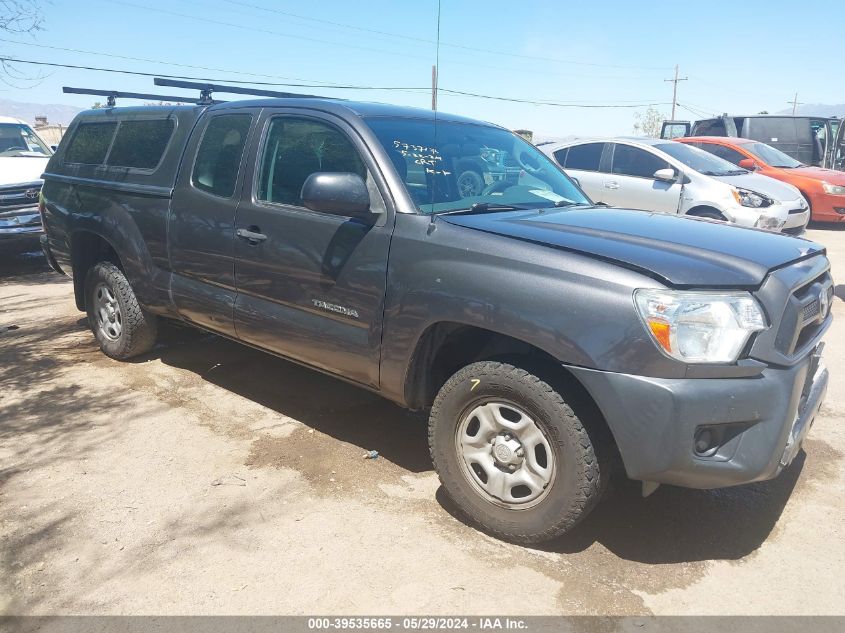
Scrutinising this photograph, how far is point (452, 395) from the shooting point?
3.02m

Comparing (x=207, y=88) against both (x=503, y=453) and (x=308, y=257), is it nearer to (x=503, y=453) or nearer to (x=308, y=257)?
(x=308, y=257)

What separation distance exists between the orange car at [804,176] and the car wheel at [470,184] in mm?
9776

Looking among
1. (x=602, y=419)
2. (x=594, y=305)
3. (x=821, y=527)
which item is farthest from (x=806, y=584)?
(x=594, y=305)

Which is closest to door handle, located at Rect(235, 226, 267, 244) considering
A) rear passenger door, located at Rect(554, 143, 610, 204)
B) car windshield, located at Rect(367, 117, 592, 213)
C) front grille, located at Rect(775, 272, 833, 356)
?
car windshield, located at Rect(367, 117, 592, 213)

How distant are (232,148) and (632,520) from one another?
3.05 meters

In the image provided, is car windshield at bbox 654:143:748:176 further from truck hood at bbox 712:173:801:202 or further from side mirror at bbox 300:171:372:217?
side mirror at bbox 300:171:372:217

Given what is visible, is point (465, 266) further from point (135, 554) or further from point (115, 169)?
point (115, 169)

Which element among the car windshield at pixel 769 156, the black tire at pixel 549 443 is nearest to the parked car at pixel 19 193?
the black tire at pixel 549 443

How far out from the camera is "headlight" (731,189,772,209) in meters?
8.97

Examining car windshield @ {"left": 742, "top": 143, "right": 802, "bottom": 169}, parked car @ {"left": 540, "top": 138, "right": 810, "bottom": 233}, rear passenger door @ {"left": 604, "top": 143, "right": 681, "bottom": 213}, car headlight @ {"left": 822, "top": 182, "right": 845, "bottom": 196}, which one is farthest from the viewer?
car windshield @ {"left": 742, "top": 143, "right": 802, "bottom": 169}

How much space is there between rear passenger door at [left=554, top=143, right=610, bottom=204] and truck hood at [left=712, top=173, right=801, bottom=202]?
1.56m

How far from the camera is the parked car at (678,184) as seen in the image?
8.88 meters

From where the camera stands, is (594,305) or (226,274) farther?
(226,274)

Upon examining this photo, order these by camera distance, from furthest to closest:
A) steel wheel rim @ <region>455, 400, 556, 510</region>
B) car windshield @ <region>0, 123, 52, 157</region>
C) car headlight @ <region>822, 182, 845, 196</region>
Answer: car headlight @ <region>822, 182, 845, 196</region>
car windshield @ <region>0, 123, 52, 157</region>
steel wheel rim @ <region>455, 400, 556, 510</region>
